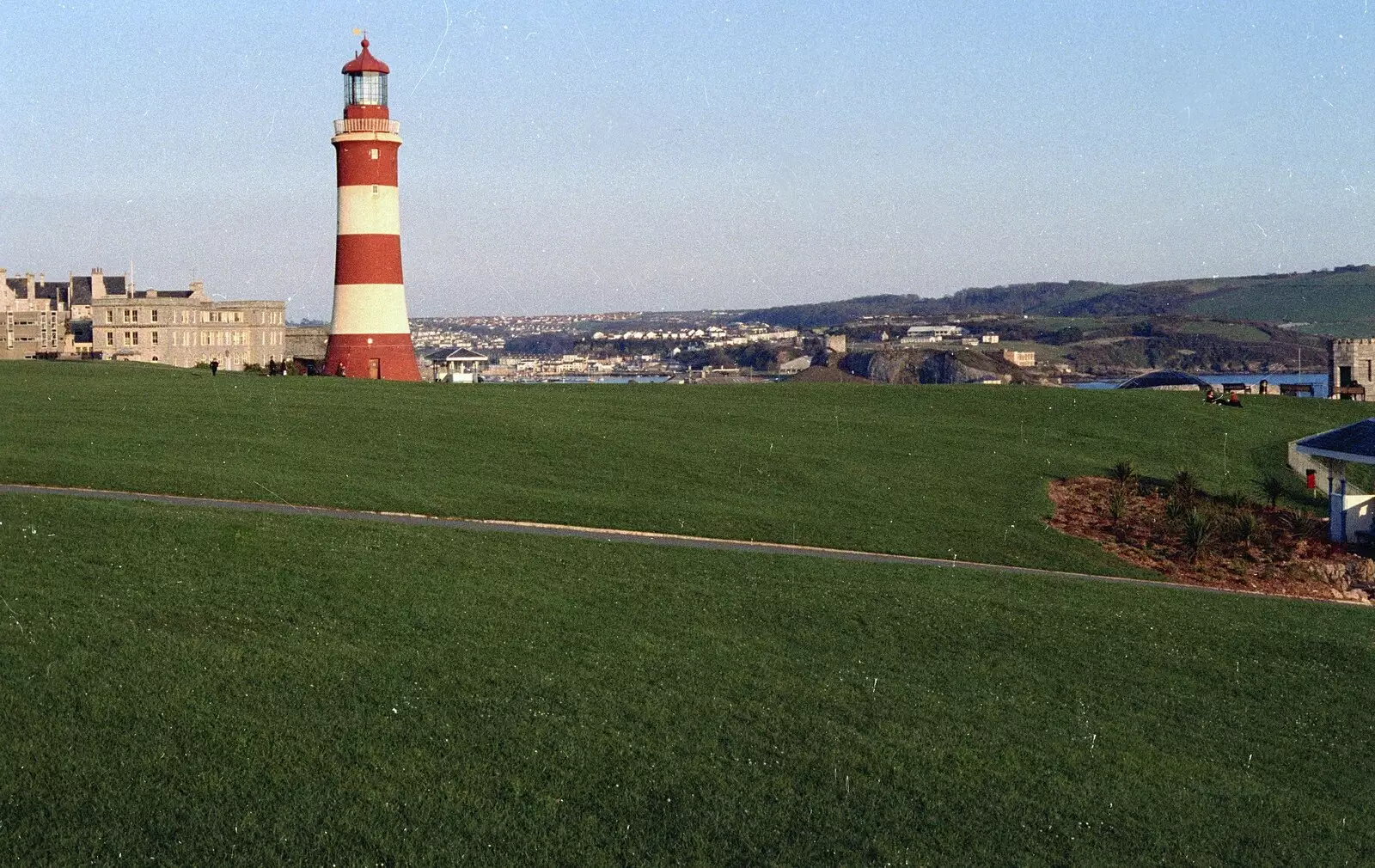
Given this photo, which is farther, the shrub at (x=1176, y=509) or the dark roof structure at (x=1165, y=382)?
the dark roof structure at (x=1165, y=382)

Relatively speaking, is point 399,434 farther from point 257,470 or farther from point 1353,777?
point 1353,777

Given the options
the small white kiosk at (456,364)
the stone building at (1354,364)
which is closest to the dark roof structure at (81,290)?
the small white kiosk at (456,364)

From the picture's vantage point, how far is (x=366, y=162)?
5641 cm

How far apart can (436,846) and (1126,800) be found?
22.4 feet

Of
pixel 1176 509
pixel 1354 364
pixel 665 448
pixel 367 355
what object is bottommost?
pixel 1176 509

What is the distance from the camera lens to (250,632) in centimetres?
1631

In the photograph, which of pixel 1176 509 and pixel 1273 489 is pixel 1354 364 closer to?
pixel 1273 489

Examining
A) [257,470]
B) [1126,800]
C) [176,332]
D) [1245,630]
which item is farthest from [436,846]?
[176,332]

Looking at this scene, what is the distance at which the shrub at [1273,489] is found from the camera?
1417 inches

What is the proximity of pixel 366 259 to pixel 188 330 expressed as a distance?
4328cm

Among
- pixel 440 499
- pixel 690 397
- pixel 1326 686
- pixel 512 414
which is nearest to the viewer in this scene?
pixel 1326 686

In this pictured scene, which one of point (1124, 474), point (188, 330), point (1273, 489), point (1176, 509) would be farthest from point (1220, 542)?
point (188, 330)

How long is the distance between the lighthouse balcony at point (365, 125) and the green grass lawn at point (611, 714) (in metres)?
36.7

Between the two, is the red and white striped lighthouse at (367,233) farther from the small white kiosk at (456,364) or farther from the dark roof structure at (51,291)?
the dark roof structure at (51,291)
